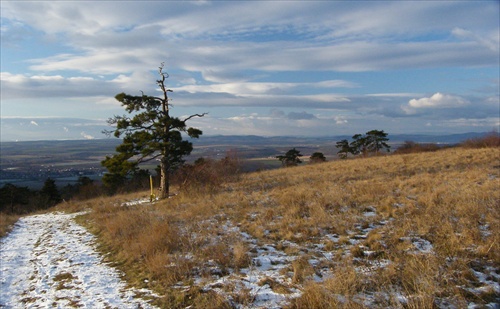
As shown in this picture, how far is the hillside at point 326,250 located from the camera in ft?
15.9

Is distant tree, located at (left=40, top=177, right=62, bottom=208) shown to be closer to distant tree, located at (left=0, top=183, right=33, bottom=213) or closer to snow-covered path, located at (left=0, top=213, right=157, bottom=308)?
distant tree, located at (left=0, top=183, right=33, bottom=213)

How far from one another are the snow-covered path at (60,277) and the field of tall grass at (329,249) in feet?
1.34

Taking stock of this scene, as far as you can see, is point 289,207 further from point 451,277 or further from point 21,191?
point 21,191

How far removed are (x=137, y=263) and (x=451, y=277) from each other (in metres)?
5.88

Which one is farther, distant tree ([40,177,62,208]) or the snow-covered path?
distant tree ([40,177,62,208])

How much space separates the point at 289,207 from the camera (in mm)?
10531

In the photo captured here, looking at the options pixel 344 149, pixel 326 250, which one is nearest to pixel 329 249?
pixel 326 250

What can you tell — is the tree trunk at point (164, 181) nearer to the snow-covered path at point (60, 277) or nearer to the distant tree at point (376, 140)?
the snow-covered path at point (60, 277)

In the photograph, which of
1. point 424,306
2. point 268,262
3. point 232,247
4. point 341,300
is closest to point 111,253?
point 232,247

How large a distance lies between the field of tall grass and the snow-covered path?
16.1 inches

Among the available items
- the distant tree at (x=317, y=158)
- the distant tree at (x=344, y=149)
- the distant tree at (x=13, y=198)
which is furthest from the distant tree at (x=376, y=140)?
the distant tree at (x=13, y=198)

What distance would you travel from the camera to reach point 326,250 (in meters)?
6.80

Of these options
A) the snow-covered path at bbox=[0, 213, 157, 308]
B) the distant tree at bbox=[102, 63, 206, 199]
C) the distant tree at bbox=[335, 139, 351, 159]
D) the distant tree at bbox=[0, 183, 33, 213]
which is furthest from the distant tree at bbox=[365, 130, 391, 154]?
the distant tree at bbox=[0, 183, 33, 213]

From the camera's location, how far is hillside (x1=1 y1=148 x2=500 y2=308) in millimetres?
4848
